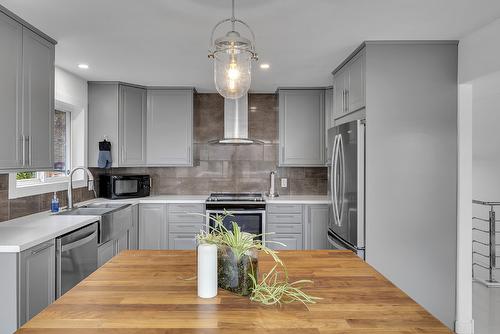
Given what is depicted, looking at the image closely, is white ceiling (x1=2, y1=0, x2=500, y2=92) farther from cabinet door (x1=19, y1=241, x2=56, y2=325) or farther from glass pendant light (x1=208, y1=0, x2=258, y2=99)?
cabinet door (x1=19, y1=241, x2=56, y2=325)

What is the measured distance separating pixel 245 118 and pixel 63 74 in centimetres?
213

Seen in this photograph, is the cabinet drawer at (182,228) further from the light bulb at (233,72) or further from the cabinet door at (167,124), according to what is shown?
the light bulb at (233,72)

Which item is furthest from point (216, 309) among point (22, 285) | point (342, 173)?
point (342, 173)

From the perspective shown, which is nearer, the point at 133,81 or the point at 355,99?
the point at 355,99

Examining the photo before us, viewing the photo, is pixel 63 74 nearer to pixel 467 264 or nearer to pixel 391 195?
pixel 391 195

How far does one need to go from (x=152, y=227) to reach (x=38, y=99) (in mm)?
2023

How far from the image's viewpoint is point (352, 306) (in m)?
1.24

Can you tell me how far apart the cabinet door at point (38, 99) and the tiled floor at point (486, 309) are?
12.3 feet

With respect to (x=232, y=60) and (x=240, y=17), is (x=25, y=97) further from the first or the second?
(x=232, y=60)

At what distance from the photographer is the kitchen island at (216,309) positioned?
108 cm

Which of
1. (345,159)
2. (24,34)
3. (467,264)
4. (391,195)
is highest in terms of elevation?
(24,34)

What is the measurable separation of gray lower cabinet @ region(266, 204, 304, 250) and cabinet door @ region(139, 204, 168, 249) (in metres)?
1.23

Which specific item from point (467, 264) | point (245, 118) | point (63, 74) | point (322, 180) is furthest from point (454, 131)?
point (63, 74)

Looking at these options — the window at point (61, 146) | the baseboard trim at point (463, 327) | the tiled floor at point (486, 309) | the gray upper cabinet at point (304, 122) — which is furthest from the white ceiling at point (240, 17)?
the tiled floor at point (486, 309)
